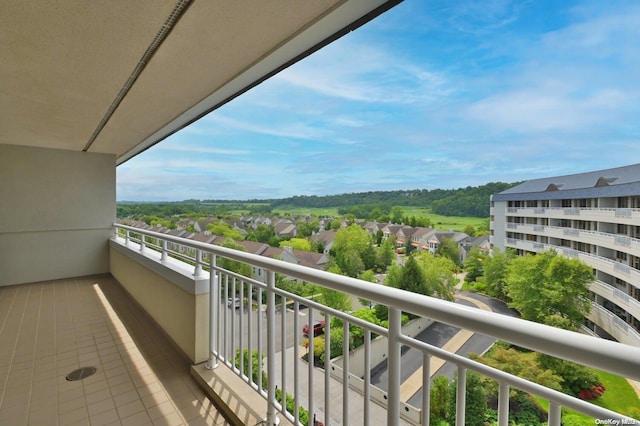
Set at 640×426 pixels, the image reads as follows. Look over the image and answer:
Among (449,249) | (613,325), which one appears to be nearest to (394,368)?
(613,325)

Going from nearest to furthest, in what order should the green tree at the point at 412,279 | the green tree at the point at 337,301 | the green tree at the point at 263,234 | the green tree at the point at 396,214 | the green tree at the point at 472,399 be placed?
the green tree at the point at 472,399, the green tree at the point at 337,301, the green tree at the point at 412,279, the green tree at the point at 396,214, the green tree at the point at 263,234

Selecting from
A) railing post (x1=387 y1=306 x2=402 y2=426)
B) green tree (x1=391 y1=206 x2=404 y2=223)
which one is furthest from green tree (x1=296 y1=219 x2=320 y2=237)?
railing post (x1=387 y1=306 x2=402 y2=426)

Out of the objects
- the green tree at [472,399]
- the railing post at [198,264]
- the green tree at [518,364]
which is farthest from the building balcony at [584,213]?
the railing post at [198,264]

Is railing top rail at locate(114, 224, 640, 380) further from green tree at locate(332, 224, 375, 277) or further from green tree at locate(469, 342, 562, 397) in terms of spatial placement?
green tree at locate(332, 224, 375, 277)

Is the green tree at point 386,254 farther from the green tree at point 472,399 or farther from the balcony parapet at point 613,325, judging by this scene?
the green tree at point 472,399

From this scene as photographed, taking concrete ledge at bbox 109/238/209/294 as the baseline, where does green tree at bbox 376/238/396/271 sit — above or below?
above

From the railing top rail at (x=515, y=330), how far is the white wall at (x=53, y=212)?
6490 mm

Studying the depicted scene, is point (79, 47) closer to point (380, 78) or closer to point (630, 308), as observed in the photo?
point (630, 308)

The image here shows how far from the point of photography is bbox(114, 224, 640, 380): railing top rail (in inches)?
21.7

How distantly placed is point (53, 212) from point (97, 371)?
452cm

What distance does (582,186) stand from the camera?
7.01ft

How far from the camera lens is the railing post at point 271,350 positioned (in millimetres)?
1674

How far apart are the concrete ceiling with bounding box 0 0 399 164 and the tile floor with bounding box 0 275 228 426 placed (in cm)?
241

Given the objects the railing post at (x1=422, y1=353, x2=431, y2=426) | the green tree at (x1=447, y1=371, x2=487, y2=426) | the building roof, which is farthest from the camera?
the building roof
